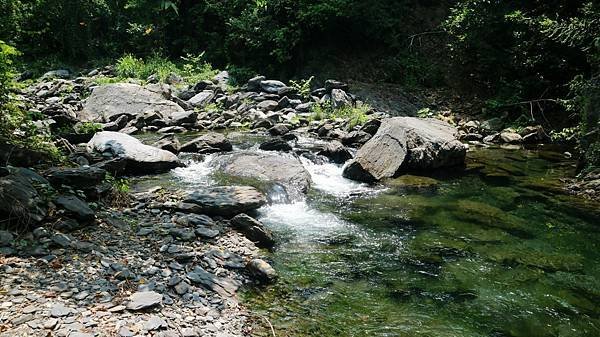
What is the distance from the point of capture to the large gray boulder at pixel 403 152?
401 inches

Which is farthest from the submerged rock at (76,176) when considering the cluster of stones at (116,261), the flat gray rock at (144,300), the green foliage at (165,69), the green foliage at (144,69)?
the green foliage at (144,69)

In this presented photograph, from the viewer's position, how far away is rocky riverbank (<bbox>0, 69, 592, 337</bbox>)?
14.1 feet

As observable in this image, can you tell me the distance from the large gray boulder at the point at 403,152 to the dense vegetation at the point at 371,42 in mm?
2666

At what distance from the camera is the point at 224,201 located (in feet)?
23.9

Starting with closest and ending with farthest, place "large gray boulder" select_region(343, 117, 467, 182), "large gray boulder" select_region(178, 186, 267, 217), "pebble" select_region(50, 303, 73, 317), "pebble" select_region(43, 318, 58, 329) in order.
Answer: "pebble" select_region(43, 318, 58, 329) < "pebble" select_region(50, 303, 73, 317) < "large gray boulder" select_region(178, 186, 267, 217) < "large gray boulder" select_region(343, 117, 467, 182)

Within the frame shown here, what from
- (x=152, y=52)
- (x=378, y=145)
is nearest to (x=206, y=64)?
(x=152, y=52)

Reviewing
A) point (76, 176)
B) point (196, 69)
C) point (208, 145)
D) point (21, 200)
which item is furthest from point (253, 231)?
point (196, 69)

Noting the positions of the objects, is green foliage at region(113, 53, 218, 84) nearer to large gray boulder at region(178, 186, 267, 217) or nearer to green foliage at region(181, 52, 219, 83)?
green foliage at region(181, 52, 219, 83)

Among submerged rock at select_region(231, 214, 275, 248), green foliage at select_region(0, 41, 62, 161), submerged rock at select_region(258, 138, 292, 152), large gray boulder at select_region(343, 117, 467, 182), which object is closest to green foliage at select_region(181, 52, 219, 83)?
submerged rock at select_region(258, 138, 292, 152)

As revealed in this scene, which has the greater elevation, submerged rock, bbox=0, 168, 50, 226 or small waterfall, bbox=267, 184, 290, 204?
submerged rock, bbox=0, 168, 50, 226

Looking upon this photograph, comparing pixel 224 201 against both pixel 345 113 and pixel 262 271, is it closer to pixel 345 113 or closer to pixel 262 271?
pixel 262 271

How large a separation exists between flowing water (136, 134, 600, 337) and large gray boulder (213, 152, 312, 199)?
0.36m

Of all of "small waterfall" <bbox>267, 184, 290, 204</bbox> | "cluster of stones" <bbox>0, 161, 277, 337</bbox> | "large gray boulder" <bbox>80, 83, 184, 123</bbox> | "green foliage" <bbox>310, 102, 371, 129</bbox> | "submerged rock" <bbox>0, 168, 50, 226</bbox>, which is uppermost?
"submerged rock" <bbox>0, 168, 50, 226</bbox>

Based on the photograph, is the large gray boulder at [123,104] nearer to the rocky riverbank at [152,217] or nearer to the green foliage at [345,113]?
the rocky riverbank at [152,217]
